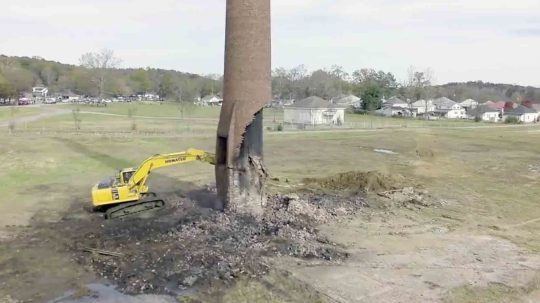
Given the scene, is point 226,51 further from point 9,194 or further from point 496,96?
point 496,96

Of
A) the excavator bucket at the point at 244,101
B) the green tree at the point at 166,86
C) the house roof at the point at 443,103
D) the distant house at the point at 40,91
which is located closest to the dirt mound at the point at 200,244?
the excavator bucket at the point at 244,101

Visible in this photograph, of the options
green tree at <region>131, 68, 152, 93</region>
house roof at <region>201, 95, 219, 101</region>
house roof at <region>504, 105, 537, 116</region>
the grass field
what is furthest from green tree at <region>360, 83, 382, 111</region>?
green tree at <region>131, 68, 152, 93</region>

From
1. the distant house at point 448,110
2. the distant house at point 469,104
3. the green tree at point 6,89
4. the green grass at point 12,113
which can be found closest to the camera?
the green grass at point 12,113

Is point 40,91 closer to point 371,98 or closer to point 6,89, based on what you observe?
point 6,89

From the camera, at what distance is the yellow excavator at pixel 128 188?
16031mm

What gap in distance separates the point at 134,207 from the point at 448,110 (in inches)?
4709

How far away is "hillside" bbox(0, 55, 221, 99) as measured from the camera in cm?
11850

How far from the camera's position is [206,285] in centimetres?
1069

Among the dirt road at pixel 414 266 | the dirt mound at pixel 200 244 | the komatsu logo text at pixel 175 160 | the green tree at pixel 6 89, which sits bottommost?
the dirt road at pixel 414 266

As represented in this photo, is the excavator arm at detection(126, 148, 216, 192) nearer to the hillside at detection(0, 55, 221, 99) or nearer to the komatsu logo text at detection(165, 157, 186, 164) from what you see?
the komatsu logo text at detection(165, 157, 186, 164)

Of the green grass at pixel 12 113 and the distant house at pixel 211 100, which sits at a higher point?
the distant house at pixel 211 100

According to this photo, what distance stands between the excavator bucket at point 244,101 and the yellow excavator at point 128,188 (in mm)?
1156

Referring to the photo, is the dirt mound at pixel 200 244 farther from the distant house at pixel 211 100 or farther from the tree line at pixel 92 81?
the distant house at pixel 211 100

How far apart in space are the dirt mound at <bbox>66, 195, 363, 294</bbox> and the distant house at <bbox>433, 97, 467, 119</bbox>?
113 metres
